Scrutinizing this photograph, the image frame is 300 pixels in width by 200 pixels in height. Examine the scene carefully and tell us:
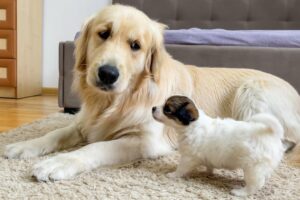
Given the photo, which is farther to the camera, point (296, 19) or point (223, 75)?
point (296, 19)

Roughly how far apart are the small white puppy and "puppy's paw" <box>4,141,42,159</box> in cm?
51

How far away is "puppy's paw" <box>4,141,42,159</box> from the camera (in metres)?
1.48

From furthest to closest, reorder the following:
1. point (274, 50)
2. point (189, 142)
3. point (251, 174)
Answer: point (274, 50) → point (189, 142) → point (251, 174)

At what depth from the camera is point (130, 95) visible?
1611 millimetres

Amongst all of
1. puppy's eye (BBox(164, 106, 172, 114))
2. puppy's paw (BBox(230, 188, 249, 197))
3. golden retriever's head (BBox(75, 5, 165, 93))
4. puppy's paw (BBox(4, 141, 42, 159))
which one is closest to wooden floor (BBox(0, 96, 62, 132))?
puppy's paw (BBox(4, 141, 42, 159))

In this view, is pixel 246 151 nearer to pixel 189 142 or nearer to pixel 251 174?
pixel 251 174

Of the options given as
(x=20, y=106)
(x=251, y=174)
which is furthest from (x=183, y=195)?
(x=20, y=106)

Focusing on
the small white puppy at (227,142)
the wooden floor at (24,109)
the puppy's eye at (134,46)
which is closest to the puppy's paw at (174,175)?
the small white puppy at (227,142)

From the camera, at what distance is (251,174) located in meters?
1.16

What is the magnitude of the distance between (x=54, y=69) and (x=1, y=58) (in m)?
0.60

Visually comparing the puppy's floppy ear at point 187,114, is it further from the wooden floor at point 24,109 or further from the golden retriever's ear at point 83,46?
the wooden floor at point 24,109

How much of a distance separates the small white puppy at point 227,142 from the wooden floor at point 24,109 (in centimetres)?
119

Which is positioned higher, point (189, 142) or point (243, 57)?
point (243, 57)

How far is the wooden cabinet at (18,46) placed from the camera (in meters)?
3.47
